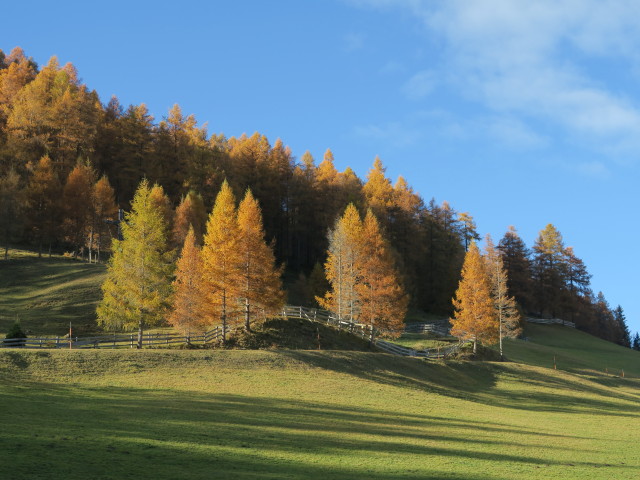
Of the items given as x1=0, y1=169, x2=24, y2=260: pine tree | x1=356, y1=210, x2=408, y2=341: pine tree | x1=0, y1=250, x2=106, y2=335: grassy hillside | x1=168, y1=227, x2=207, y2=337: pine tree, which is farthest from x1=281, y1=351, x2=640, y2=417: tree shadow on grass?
x1=0, y1=169, x2=24, y2=260: pine tree

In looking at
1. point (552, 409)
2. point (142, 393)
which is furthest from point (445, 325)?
point (142, 393)

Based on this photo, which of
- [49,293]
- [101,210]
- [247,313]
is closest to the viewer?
[247,313]

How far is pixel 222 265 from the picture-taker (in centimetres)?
4516

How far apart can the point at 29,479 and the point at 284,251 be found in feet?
286

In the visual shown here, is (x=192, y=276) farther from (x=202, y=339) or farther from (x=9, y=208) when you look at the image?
(x=9, y=208)

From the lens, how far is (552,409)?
1598 inches

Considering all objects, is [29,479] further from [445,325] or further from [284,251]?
[284,251]

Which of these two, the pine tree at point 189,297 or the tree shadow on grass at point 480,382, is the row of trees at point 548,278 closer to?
the tree shadow on grass at point 480,382

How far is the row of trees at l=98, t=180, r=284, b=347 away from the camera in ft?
144

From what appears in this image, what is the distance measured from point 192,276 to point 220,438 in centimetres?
2639

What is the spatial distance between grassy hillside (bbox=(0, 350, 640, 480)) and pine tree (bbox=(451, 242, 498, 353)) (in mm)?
9003

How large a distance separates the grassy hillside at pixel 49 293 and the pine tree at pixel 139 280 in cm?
1264

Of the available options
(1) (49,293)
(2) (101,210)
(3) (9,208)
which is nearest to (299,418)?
(1) (49,293)

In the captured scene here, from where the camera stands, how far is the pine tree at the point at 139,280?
143 feet
